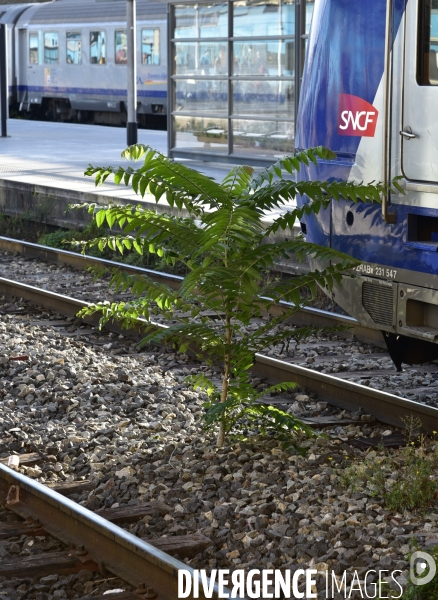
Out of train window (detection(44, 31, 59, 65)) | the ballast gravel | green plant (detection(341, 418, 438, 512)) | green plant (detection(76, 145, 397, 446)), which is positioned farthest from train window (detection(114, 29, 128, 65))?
green plant (detection(341, 418, 438, 512))

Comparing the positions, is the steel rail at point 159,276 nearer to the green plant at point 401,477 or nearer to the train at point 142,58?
the green plant at point 401,477

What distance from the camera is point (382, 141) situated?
531 centimetres

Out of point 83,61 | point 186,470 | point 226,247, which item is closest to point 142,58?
point 83,61

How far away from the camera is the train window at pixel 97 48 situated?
27547 millimetres

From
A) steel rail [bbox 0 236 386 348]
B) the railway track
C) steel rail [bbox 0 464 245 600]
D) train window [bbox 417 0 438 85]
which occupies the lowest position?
steel rail [bbox 0 464 245 600]

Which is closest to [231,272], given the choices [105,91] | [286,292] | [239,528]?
[286,292]

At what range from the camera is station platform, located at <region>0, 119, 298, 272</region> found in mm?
13461

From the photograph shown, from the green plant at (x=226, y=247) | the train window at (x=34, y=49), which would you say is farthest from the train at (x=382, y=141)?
the train window at (x=34, y=49)

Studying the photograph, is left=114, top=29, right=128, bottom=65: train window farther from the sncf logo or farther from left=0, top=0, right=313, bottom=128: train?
the sncf logo

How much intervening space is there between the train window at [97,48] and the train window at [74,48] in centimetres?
68

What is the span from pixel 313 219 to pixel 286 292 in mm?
879

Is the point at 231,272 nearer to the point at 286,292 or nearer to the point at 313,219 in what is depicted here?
the point at 286,292

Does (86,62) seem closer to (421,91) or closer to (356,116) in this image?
(356,116)

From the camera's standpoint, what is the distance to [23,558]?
4000 millimetres
